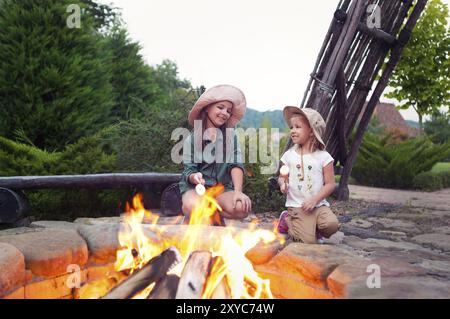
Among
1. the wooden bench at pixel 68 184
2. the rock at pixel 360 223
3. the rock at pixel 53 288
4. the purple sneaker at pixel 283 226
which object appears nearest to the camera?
the rock at pixel 53 288

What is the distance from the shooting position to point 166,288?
2.10m

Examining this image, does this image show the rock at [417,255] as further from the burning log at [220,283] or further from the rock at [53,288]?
the rock at [53,288]

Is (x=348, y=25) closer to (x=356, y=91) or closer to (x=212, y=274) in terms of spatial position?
(x=356, y=91)

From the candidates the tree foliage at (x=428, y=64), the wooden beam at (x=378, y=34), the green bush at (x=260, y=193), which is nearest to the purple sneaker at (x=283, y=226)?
the green bush at (x=260, y=193)

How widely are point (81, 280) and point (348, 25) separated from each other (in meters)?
3.99

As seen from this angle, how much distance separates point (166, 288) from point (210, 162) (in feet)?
3.60

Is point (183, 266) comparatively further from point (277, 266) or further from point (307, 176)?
point (307, 176)

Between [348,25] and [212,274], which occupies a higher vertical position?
[348,25]

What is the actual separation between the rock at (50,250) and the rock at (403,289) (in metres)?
1.43

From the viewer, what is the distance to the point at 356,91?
582cm

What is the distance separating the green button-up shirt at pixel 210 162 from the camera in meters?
3.00

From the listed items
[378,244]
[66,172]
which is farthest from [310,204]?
[66,172]

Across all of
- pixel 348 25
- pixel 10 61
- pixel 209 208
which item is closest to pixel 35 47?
pixel 10 61
